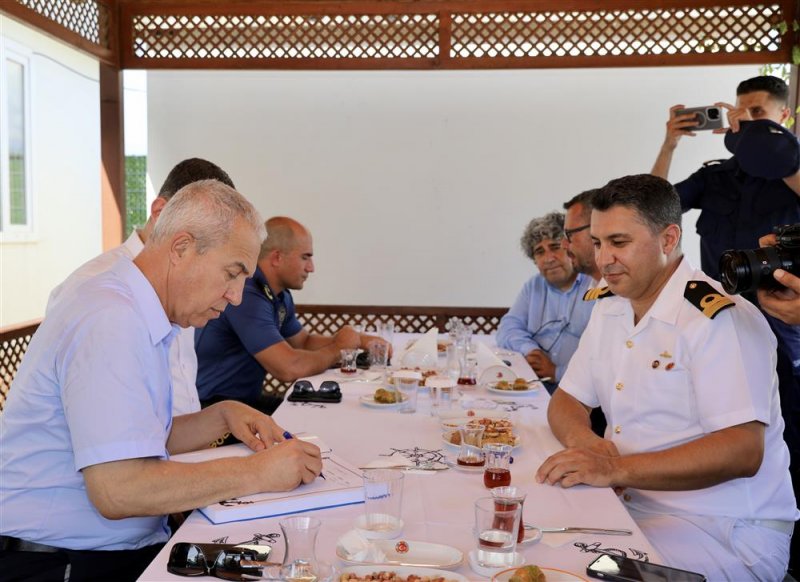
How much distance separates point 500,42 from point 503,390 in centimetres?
309

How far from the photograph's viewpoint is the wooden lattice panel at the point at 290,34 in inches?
216

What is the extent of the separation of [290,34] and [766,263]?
4.23 metres

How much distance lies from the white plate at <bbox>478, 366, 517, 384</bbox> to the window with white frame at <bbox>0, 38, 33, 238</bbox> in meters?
5.43

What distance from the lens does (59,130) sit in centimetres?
813

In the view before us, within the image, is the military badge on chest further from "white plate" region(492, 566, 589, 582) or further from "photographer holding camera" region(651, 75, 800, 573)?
"photographer holding camera" region(651, 75, 800, 573)

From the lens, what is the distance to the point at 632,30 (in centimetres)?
535

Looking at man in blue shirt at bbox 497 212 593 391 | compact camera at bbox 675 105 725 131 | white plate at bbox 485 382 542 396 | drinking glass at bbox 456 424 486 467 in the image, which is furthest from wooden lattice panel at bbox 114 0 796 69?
drinking glass at bbox 456 424 486 467

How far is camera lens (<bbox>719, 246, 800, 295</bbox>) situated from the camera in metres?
1.89

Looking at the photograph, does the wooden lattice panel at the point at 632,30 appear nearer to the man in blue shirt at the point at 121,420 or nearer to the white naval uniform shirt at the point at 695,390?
the white naval uniform shirt at the point at 695,390

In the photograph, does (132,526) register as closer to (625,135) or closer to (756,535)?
(756,535)

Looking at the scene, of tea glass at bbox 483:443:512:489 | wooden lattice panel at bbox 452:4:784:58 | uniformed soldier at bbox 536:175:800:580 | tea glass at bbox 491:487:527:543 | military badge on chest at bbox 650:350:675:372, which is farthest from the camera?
wooden lattice panel at bbox 452:4:784:58

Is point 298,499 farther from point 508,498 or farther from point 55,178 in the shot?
point 55,178

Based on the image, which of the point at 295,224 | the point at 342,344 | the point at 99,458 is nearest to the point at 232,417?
the point at 99,458

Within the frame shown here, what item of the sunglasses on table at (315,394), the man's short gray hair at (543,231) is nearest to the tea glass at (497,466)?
the sunglasses on table at (315,394)
